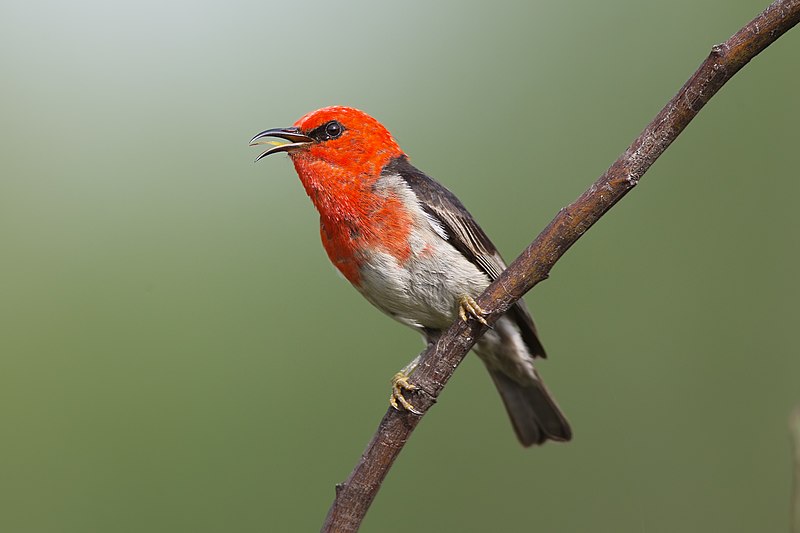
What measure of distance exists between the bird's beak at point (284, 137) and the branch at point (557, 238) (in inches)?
59.2

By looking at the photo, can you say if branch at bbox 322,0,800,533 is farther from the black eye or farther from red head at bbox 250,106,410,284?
the black eye

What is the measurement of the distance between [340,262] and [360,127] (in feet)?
2.44

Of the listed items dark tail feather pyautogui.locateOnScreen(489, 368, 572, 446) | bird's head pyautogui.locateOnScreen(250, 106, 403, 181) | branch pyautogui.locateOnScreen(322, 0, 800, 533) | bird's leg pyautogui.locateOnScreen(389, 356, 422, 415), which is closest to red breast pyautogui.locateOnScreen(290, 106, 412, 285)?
bird's head pyautogui.locateOnScreen(250, 106, 403, 181)

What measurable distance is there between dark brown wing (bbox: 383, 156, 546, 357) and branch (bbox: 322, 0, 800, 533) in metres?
0.94

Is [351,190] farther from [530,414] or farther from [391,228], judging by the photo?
[530,414]

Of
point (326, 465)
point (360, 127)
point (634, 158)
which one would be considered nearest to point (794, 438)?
point (634, 158)

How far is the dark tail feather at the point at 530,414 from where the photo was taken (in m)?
4.95

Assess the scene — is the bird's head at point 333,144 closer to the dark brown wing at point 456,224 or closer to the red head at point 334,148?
the red head at point 334,148

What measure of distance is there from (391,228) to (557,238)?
131 centimetres

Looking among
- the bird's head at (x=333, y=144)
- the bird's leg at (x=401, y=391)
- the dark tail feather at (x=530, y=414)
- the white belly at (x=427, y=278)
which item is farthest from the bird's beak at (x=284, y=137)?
the dark tail feather at (x=530, y=414)

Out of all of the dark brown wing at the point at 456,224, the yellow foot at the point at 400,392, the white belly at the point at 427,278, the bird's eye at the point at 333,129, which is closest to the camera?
the yellow foot at the point at 400,392

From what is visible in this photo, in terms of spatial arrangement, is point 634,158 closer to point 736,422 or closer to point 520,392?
point 520,392

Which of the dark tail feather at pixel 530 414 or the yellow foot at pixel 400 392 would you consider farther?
the dark tail feather at pixel 530 414

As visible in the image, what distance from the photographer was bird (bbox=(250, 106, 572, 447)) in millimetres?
3881
